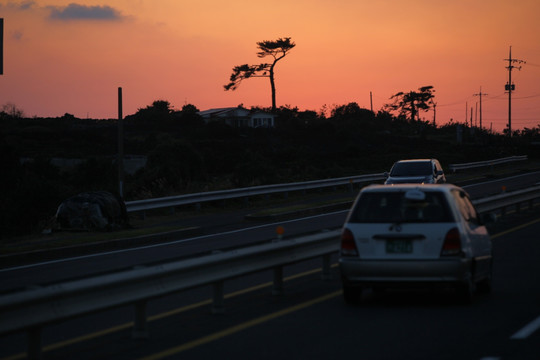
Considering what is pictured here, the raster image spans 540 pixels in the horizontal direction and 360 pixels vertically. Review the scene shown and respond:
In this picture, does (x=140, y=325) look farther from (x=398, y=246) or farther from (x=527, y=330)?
(x=527, y=330)

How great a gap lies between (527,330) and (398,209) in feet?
8.07

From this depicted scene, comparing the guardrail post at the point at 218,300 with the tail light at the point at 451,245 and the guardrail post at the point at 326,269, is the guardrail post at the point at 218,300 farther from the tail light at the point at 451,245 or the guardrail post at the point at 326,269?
the guardrail post at the point at 326,269

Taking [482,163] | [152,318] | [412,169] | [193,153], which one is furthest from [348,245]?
[193,153]

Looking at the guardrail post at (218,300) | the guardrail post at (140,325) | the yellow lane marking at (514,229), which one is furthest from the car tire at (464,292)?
the yellow lane marking at (514,229)

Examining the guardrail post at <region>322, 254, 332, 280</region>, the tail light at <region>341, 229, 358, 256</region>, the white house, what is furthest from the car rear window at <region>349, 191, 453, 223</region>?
the white house

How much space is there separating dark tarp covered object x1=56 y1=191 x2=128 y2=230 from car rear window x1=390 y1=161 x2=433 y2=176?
1127 centimetres

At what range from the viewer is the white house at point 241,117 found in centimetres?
11000

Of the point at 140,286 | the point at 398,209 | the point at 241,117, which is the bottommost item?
the point at 140,286

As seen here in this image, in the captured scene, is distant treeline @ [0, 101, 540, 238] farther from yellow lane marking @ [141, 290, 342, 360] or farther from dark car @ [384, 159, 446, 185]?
yellow lane marking @ [141, 290, 342, 360]

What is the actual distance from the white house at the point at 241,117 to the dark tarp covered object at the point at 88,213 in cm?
8359

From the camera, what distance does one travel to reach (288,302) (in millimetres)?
11078

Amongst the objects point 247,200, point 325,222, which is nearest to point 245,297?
point 325,222

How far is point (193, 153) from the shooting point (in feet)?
192

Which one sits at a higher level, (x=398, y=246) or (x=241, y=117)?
(x=241, y=117)
